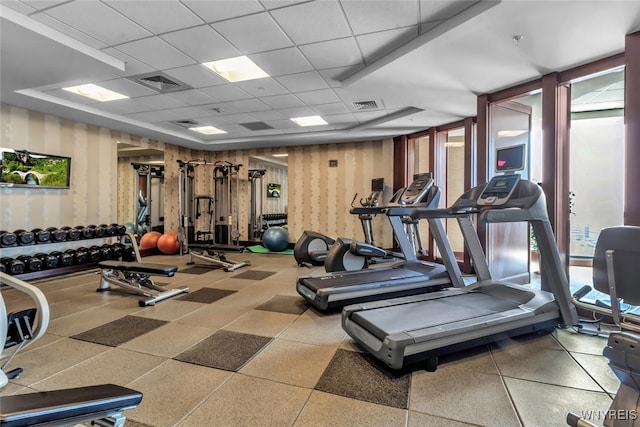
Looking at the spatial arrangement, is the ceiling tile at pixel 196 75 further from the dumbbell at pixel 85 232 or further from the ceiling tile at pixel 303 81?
the dumbbell at pixel 85 232

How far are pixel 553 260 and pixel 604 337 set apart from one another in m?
0.87

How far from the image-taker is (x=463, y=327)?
247 cm

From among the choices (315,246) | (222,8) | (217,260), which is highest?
(222,8)

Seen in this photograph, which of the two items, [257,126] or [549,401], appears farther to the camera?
[257,126]

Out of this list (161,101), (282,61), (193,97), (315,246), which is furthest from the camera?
(315,246)

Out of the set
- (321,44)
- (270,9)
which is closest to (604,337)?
(321,44)

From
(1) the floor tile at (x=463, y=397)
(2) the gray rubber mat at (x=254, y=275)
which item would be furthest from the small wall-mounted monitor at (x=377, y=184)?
(1) the floor tile at (x=463, y=397)

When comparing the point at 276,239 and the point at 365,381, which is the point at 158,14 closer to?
the point at 365,381

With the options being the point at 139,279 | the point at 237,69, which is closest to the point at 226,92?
the point at 237,69

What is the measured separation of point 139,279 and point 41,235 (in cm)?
220

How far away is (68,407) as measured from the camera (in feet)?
3.38

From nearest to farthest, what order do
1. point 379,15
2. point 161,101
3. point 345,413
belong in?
point 345,413 < point 379,15 < point 161,101

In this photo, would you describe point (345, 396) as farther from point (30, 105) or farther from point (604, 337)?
point (30, 105)

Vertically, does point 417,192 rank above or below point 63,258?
above
